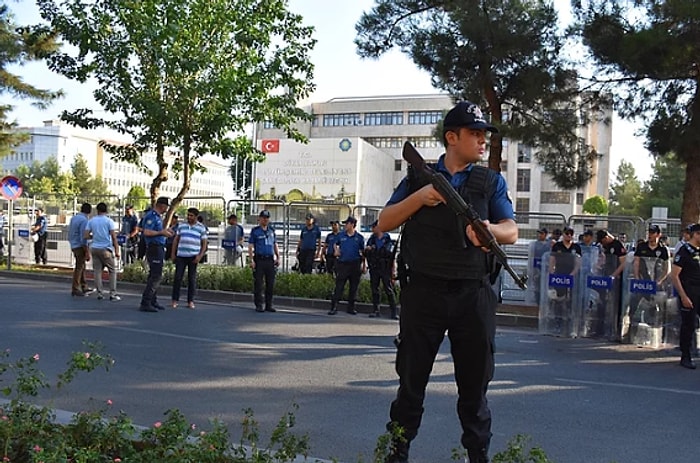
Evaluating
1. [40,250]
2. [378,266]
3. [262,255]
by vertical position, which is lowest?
[40,250]

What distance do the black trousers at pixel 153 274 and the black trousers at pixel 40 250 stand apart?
10493mm

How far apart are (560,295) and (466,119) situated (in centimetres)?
862

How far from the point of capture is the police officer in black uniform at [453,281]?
3619 millimetres

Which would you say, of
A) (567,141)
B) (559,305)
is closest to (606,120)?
(567,141)

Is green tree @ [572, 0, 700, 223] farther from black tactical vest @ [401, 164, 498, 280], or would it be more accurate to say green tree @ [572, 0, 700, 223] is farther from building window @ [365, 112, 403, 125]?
building window @ [365, 112, 403, 125]

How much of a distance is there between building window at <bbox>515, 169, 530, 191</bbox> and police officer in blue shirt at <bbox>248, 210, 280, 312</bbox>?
2634 inches

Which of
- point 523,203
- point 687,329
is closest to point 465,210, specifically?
point 687,329

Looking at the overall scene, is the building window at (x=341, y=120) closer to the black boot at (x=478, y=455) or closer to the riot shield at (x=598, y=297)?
the riot shield at (x=598, y=297)

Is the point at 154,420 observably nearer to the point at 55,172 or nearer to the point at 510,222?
the point at 510,222

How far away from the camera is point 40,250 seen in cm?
2142

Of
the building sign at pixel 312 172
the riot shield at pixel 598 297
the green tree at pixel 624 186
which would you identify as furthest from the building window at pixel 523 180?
the riot shield at pixel 598 297

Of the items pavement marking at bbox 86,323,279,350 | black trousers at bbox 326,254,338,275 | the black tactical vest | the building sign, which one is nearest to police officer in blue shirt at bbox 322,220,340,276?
black trousers at bbox 326,254,338,275

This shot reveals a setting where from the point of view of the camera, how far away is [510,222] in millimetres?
3729

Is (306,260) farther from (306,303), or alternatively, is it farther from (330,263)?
(306,303)
